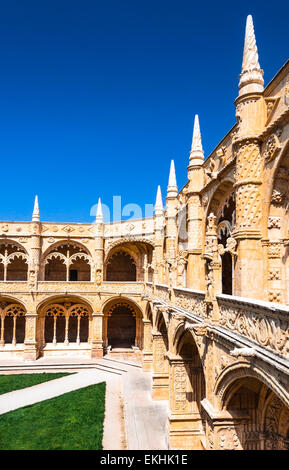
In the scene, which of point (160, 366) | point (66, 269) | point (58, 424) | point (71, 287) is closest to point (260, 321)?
point (58, 424)

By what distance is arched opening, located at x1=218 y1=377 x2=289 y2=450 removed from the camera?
734 cm

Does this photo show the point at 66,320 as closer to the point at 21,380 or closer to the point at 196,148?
the point at 21,380

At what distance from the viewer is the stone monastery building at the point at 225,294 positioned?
6.39 metres

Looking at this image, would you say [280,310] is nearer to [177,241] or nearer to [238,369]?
[238,369]

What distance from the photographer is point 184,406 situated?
12695 millimetres

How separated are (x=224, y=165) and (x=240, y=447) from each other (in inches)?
322

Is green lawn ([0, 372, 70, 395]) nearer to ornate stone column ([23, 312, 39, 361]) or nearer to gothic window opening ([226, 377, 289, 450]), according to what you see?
ornate stone column ([23, 312, 39, 361])

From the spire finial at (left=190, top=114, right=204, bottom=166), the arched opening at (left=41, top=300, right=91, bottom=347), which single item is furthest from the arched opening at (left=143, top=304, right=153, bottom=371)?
the spire finial at (left=190, top=114, right=204, bottom=166)

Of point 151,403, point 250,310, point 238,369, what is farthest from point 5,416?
point 250,310

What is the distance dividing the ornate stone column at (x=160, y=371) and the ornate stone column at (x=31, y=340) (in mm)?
10879

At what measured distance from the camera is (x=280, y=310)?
4523 mm

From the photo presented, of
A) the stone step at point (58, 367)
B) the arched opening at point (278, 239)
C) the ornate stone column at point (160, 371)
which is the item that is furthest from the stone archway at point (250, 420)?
the stone step at point (58, 367)

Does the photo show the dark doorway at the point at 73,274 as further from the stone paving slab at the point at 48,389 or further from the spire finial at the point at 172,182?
the spire finial at the point at 172,182

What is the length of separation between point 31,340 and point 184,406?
15820 mm
